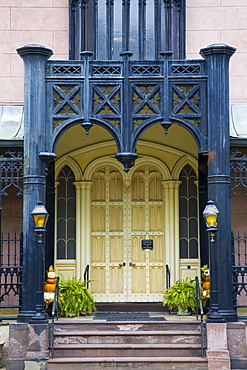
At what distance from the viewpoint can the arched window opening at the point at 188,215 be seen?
49.9ft

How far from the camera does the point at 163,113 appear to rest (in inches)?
477

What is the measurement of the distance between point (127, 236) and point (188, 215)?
5.14 ft

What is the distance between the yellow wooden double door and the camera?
49.9ft

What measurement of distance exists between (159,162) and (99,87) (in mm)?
3671

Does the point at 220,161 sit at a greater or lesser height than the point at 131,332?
greater

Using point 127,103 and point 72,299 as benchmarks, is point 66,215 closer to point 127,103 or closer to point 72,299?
point 72,299

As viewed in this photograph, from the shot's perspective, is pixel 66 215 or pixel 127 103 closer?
pixel 127 103

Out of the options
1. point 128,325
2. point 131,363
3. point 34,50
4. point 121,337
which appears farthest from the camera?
point 34,50

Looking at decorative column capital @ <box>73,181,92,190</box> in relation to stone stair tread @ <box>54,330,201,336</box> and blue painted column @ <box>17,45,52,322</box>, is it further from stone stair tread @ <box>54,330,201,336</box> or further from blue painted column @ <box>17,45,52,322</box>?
stone stair tread @ <box>54,330,201,336</box>

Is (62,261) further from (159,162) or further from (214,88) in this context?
(214,88)

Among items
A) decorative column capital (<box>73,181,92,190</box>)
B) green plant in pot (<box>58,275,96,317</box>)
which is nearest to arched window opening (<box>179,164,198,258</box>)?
decorative column capital (<box>73,181,92,190</box>)

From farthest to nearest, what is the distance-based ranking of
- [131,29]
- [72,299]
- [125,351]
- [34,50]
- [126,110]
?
[131,29]
[72,299]
[126,110]
[34,50]
[125,351]

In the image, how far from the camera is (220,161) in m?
11.9

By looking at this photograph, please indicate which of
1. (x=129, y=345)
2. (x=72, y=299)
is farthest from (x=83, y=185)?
(x=129, y=345)
